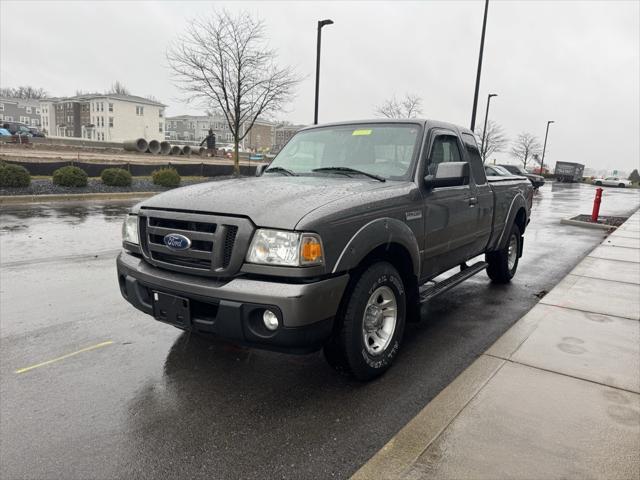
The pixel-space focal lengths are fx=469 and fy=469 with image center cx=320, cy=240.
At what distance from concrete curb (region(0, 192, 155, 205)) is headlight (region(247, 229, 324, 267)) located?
13.3m

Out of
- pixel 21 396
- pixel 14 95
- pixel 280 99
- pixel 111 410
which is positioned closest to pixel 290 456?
pixel 111 410

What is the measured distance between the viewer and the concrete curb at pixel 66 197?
43.6 feet

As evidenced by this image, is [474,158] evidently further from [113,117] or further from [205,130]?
[205,130]

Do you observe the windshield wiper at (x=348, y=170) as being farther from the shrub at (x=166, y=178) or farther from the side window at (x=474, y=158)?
the shrub at (x=166, y=178)

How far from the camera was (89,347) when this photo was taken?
394 centimetres

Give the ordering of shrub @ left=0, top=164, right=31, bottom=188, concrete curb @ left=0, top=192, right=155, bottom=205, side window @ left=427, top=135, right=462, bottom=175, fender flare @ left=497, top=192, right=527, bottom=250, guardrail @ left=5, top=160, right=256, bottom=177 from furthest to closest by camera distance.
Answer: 1. guardrail @ left=5, top=160, right=256, bottom=177
2. shrub @ left=0, top=164, right=31, bottom=188
3. concrete curb @ left=0, top=192, right=155, bottom=205
4. fender flare @ left=497, top=192, right=527, bottom=250
5. side window @ left=427, top=135, right=462, bottom=175

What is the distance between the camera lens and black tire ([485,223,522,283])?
6.24 m

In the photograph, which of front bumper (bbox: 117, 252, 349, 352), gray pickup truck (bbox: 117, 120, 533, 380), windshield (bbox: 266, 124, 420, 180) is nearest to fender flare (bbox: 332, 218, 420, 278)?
gray pickup truck (bbox: 117, 120, 533, 380)

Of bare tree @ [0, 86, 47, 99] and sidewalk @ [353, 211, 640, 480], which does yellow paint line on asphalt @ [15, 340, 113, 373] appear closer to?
sidewalk @ [353, 211, 640, 480]

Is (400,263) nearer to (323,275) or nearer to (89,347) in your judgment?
(323,275)

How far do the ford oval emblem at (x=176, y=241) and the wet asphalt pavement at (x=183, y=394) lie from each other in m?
1.03

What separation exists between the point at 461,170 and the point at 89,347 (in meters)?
3.38

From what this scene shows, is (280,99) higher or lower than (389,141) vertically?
higher

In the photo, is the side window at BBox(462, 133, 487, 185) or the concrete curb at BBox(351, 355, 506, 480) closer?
the concrete curb at BBox(351, 355, 506, 480)
